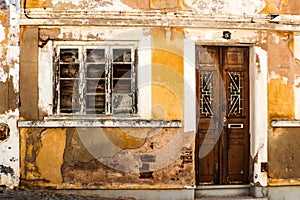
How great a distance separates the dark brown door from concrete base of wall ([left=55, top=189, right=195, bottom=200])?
0.47 metres

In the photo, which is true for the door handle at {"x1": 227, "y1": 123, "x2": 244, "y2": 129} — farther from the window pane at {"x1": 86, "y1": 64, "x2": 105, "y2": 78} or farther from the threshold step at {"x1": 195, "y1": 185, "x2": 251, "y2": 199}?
the window pane at {"x1": 86, "y1": 64, "x2": 105, "y2": 78}

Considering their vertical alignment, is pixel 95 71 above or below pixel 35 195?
above

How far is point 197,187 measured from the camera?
25.8 feet

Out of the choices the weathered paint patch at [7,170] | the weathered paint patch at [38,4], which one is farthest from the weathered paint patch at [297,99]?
the weathered paint patch at [7,170]

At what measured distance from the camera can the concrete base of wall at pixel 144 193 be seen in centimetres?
759

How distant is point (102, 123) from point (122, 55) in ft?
4.15

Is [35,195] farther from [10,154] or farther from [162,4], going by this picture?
[162,4]

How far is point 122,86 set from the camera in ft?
25.5

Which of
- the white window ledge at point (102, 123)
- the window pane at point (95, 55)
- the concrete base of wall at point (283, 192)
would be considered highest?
the window pane at point (95, 55)

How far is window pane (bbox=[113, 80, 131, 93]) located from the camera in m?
7.76

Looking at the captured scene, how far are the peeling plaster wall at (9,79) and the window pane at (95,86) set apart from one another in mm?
1244

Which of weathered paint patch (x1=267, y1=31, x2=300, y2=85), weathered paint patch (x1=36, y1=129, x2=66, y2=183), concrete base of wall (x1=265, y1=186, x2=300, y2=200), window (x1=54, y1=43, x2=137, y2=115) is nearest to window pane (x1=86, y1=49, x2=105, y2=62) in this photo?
window (x1=54, y1=43, x2=137, y2=115)

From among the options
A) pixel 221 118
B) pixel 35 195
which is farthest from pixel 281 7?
pixel 35 195

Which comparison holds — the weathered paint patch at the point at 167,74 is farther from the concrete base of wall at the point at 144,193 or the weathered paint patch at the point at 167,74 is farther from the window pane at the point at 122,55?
the concrete base of wall at the point at 144,193
